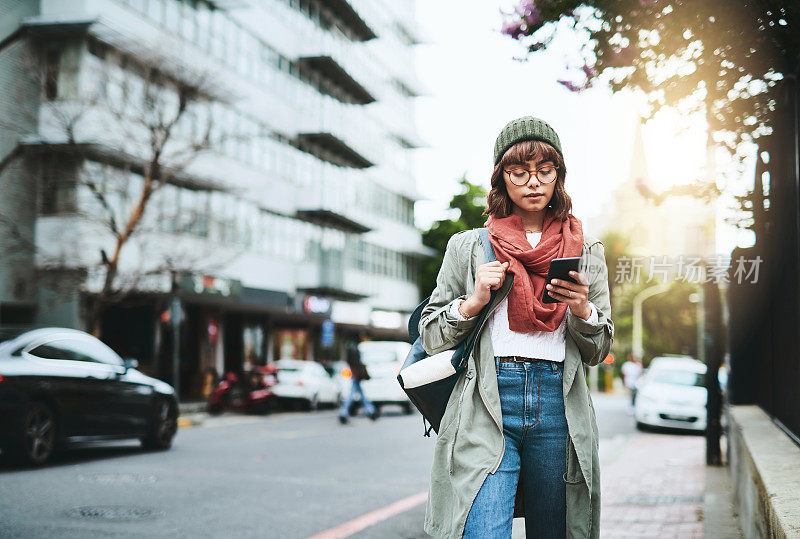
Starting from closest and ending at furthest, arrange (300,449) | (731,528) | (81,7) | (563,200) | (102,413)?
(563,200)
(731,528)
(102,413)
(300,449)
(81,7)

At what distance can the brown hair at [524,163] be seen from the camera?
2.96 meters

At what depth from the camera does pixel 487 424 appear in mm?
2820

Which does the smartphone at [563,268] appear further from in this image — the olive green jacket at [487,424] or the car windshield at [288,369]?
the car windshield at [288,369]

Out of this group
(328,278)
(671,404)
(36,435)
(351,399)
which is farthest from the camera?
(328,278)

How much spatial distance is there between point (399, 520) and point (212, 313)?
24085mm

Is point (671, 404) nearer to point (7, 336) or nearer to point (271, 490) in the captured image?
point (271, 490)

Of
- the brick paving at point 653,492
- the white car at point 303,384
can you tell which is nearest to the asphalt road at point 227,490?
the brick paving at point 653,492

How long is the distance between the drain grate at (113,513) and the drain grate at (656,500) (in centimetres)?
386

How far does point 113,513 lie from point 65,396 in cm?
323

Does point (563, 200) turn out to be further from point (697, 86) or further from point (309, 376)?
point (309, 376)

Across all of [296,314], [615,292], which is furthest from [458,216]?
[296,314]

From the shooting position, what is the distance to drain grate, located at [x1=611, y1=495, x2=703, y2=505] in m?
7.86

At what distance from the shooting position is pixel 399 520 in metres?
7.23

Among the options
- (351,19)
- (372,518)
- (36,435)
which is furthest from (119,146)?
(351,19)
